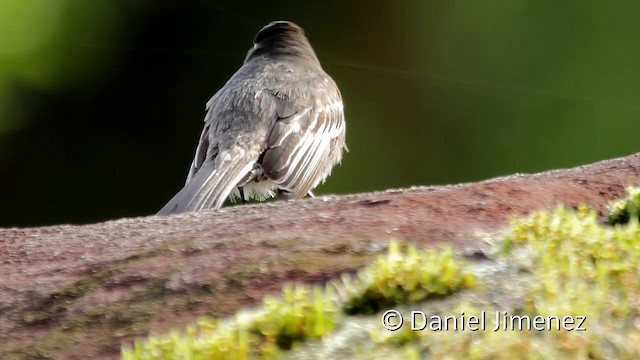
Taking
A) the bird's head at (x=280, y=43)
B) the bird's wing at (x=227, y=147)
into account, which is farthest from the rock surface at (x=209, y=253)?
Answer: the bird's head at (x=280, y=43)

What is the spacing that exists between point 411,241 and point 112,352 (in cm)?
109

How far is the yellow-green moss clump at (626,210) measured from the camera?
14.1 ft

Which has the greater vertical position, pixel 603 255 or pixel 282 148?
pixel 282 148

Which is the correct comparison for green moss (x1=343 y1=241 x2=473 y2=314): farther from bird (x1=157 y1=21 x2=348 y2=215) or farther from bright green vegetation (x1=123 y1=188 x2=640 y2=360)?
bird (x1=157 y1=21 x2=348 y2=215)

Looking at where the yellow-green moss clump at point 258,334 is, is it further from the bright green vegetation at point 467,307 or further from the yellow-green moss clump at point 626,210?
the yellow-green moss clump at point 626,210

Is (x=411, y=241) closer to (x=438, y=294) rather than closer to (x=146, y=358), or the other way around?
(x=438, y=294)

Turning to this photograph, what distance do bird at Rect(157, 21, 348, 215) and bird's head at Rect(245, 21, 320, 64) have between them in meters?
0.18

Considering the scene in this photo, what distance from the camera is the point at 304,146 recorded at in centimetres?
843

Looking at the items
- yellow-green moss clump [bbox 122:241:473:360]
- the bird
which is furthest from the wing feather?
yellow-green moss clump [bbox 122:241:473:360]

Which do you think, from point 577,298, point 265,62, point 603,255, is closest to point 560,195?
point 603,255

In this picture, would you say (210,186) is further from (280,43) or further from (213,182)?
(280,43)

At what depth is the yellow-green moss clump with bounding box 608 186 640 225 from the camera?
4285 millimetres

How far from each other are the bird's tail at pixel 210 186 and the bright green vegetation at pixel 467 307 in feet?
11.4

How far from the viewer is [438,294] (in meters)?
3.50
